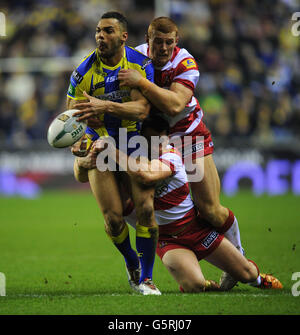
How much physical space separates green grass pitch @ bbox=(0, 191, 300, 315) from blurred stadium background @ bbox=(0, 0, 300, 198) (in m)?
1.13

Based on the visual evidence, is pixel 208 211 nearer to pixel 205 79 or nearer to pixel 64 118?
pixel 64 118

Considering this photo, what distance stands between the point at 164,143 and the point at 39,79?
39.3 ft

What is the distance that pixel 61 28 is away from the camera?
1764cm

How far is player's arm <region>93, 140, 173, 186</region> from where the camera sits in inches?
228

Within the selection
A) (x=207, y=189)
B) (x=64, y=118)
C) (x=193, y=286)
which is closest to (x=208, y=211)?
(x=207, y=189)

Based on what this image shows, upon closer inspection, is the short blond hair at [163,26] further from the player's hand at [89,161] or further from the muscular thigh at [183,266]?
the muscular thigh at [183,266]

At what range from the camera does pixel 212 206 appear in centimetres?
644

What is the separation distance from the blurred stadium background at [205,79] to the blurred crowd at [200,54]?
0.03m

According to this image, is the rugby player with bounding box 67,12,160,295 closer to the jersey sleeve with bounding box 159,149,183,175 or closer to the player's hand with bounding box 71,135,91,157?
the player's hand with bounding box 71,135,91,157

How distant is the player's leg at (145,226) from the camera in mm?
5832

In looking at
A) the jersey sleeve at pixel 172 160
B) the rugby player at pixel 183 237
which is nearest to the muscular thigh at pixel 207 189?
the rugby player at pixel 183 237

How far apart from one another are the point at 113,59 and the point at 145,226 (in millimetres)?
1475

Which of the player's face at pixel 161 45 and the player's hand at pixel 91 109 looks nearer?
the player's hand at pixel 91 109
